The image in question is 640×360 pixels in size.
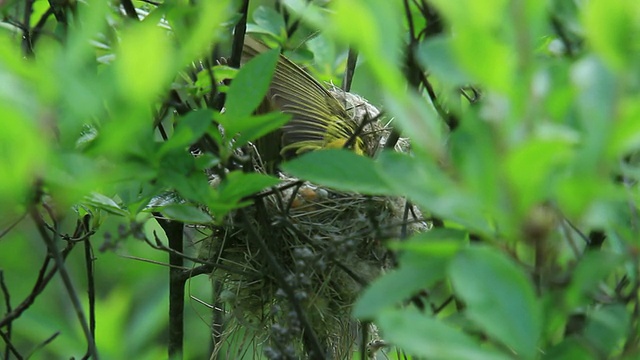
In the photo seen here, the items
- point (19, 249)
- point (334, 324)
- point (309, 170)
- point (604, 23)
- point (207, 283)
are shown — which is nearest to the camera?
point (604, 23)

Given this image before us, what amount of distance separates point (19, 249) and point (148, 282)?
1124mm

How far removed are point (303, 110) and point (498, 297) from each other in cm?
157

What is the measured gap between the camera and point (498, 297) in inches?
24.8

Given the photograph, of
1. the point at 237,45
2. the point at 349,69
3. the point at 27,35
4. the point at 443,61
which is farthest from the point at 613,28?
the point at 349,69

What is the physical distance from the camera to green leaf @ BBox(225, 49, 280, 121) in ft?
3.22

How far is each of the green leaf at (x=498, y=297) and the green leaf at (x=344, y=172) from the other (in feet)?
0.58

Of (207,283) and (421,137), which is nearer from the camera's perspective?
(421,137)

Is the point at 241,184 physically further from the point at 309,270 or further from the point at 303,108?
the point at 303,108

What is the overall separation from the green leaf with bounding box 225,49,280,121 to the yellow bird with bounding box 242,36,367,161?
3.36 ft

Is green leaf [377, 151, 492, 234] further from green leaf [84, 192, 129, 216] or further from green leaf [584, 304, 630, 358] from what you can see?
green leaf [84, 192, 129, 216]

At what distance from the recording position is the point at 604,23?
2.00 ft

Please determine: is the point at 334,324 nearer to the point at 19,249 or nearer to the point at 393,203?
the point at 393,203

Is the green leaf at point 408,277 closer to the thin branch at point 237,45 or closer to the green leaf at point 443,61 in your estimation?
the green leaf at point 443,61

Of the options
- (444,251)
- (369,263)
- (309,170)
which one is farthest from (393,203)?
(444,251)
